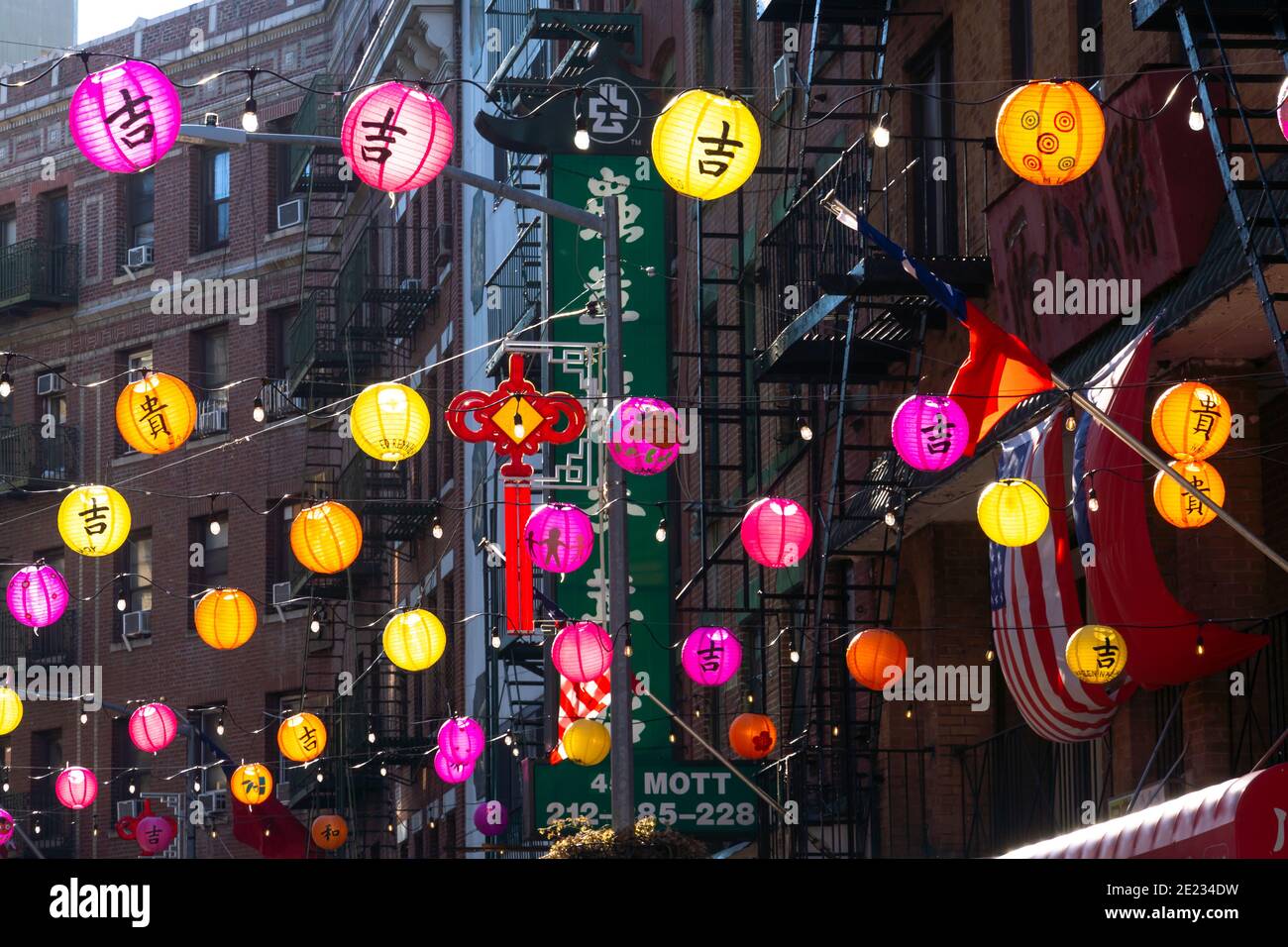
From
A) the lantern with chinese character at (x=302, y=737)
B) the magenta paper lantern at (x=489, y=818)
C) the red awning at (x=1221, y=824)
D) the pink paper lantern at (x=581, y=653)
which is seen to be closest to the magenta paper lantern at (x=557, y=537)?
the pink paper lantern at (x=581, y=653)

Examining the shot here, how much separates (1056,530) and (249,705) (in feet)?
109

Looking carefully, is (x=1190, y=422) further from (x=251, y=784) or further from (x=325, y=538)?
(x=251, y=784)

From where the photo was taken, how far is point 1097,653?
1506cm

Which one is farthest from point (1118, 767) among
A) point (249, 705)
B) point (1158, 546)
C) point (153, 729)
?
point (249, 705)

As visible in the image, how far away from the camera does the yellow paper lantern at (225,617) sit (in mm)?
26891

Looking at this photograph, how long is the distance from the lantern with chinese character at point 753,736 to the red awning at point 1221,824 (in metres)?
9.02

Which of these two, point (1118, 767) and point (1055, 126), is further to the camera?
point (1118, 767)

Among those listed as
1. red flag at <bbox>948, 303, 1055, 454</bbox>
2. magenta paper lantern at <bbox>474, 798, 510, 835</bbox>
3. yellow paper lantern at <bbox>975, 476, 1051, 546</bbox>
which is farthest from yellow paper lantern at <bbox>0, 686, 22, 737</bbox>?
→ red flag at <bbox>948, 303, 1055, 454</bbox>

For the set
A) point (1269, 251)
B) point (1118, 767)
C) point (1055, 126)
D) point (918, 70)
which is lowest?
point (1118, 767)

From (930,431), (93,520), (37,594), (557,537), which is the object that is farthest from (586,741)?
(37,594)

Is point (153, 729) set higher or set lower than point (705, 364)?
lower

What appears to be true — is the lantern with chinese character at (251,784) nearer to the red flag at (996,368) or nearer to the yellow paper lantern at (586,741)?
the yellow paper lantern at (586,741)

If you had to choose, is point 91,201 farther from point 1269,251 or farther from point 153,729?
point 1269,251

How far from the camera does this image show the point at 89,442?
52.4 meters
